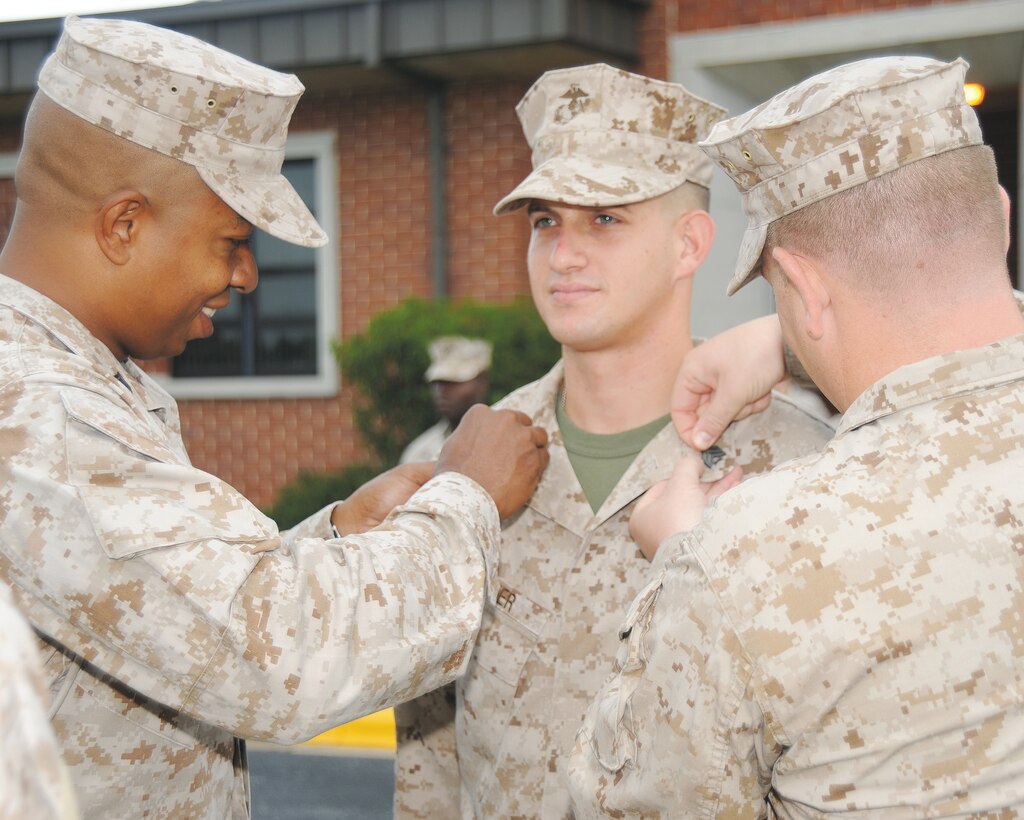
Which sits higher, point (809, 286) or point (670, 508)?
point (809, 286)

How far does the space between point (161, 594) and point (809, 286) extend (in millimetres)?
1035

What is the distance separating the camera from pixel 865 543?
59.0 inches

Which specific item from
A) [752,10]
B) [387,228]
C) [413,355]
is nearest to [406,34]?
[387,228]

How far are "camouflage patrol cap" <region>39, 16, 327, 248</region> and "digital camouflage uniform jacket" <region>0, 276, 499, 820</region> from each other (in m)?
0.33

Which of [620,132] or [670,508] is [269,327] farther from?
[670,508]

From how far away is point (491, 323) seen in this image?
28.1 feet

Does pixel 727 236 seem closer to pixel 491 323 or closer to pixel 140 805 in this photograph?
pixel 491 323

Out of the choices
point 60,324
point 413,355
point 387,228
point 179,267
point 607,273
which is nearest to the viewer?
point 60,324

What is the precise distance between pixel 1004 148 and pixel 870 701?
1087cm

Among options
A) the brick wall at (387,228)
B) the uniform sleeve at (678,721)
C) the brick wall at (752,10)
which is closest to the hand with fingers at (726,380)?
the uniform sleeve at (678,721)

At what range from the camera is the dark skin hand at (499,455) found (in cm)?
229

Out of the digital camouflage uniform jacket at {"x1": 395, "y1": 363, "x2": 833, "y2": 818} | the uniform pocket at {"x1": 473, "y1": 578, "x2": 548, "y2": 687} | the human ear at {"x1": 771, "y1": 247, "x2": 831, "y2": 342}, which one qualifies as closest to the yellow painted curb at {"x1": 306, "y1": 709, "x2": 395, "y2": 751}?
the digital camouflage uniform jacket at {"x1": 395, "y1": 363, "x2": 833, "y2": 818}

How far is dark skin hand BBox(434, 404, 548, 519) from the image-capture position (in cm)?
229

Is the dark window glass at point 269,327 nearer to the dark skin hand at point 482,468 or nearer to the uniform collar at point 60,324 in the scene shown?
the dark skin hand at point 482,468
